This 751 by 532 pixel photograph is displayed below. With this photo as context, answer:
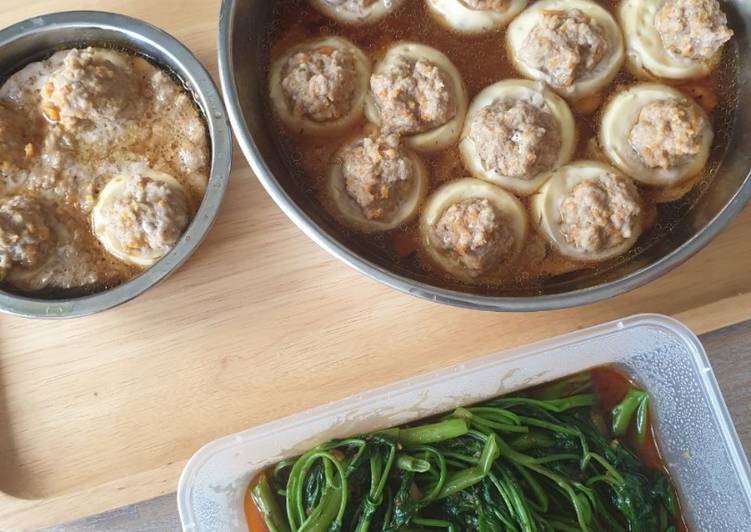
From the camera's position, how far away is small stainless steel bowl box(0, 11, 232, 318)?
5.83 ft

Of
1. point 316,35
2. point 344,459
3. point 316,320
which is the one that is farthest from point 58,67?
point 344,459

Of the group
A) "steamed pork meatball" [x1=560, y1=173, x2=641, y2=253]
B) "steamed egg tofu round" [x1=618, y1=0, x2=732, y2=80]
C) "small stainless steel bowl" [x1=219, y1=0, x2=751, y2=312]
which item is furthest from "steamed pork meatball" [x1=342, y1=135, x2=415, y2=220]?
"steamed egg tofu round" [x1=618, y1=0, x2=732, y2=80]

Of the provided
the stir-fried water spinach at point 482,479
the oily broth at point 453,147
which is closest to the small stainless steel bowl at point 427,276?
the oily broth at point 453,147

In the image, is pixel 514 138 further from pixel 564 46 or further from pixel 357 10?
pixel 357 10

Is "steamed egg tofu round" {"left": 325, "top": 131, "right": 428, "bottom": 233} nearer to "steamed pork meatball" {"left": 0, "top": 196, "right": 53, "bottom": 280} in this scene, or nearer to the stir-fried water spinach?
the stir-fried water spinach

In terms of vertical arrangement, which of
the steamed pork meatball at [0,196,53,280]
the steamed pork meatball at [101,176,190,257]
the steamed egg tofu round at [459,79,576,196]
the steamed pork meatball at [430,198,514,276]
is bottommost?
the steamed pork meatball at [0,196,53,280]

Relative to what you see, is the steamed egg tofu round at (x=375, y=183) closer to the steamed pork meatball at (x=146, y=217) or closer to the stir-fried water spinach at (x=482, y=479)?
the steamed pork meatball at (x=146, y=217)

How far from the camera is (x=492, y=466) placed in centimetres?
196

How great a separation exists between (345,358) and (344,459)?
0.30 metres

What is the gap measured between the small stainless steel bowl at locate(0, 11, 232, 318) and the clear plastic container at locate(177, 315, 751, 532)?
0.49 m

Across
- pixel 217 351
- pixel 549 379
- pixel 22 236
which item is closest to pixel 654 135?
pixel 549 379

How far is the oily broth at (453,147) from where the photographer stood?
1912 mm

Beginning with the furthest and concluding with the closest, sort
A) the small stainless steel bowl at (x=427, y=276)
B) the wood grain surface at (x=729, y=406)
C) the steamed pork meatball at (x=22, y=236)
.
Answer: the wood grain surface at (x=729, y=406), the steamed pork meatball at (x=22, y=236), the small stainless steel bowl at (x=427, y=276)

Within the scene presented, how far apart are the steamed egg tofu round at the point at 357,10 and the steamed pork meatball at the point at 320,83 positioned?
138 millimetres
